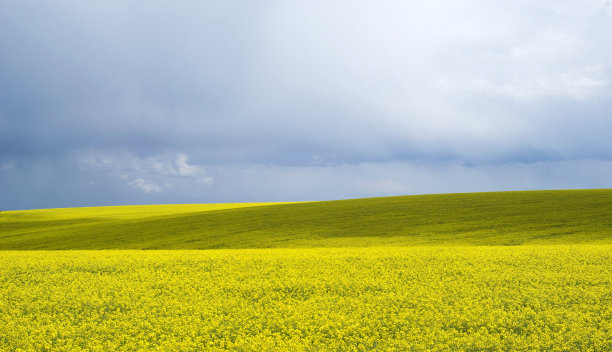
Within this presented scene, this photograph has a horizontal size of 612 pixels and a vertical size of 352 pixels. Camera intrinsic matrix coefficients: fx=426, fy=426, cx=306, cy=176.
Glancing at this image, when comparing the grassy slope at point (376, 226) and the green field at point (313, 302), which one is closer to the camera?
the green field at point (313, 302)

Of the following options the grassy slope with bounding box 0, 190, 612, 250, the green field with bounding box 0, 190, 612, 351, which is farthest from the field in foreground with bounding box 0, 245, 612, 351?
the grassy slope with bounding box 0, 190, 612, 250

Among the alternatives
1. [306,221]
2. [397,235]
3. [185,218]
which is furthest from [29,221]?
[397,235]

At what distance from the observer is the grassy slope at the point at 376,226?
26.2m

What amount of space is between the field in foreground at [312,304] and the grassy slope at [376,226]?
34.1 ft

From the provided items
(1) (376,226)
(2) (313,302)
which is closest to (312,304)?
(2) (313,302)

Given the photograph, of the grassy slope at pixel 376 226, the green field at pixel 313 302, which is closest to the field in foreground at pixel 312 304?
the green field at pixel 313 302

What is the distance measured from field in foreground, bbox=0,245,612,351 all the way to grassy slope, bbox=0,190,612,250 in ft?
34.1

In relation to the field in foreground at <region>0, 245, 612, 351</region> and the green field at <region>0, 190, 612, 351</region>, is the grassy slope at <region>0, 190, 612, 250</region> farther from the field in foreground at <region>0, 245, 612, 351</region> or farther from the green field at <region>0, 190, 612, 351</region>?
the field in foreground at <region>0, 245, 612, 351</region>

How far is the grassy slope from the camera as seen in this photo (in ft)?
86.0

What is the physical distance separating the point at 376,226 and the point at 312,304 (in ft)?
69.5

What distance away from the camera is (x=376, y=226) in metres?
31.4

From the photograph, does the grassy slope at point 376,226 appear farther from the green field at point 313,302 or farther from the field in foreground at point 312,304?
the field in foreground at point 312,304

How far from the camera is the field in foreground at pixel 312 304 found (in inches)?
341

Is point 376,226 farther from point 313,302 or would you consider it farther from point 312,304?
point 312,304
